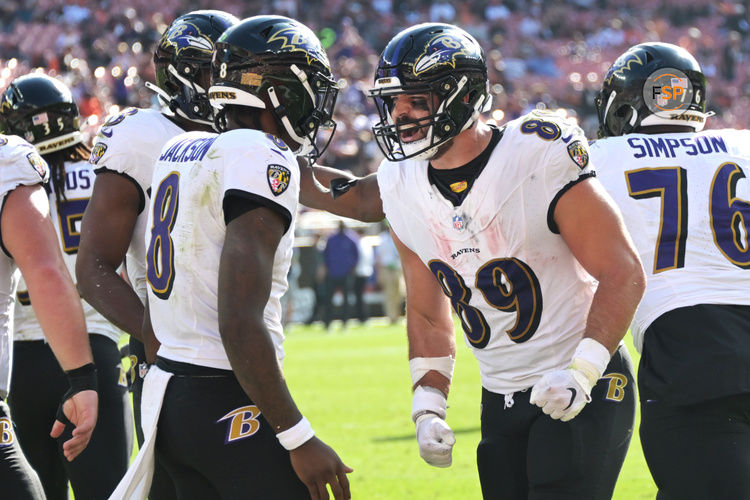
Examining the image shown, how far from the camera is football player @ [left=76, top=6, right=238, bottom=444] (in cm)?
369

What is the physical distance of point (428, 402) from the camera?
11.9 feet

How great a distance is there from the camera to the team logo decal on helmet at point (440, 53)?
3.47 metres

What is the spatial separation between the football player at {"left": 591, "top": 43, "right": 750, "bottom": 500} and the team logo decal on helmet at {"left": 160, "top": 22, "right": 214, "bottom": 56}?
1.47m

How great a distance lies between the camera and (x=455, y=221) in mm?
3471

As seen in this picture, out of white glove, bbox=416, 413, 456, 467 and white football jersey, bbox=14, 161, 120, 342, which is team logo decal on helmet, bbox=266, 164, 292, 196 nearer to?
white glove, bbox=416, 413, 456, 467

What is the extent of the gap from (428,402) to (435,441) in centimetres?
16

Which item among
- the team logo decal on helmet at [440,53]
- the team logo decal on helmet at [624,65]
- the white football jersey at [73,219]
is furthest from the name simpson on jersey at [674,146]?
the white football jersey at [73,219]

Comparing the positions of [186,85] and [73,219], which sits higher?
[186,85]

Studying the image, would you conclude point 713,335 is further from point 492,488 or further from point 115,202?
point 115,202

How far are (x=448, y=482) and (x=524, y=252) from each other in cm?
367

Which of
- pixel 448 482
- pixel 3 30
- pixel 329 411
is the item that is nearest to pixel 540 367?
pixel 448 482

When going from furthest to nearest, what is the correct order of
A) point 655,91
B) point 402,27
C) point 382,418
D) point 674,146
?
point 402,27 < point 382,418 < point 655,91 < point 674,146

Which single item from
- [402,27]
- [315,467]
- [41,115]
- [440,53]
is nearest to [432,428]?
[315,467]

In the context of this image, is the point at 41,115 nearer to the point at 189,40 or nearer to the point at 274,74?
the point at 189,40
